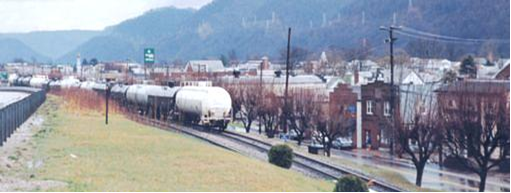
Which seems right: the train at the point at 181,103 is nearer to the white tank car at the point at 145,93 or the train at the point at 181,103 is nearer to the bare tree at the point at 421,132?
the white tank car at the point at 145,93

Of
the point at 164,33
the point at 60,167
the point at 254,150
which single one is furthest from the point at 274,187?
the point at 164,33

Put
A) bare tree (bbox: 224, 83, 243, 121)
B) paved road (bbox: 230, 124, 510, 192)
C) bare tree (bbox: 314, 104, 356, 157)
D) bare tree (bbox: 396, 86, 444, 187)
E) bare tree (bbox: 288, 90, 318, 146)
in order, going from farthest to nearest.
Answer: bare tree (bbox: 224, 83, 243, 121) → bare tree (bbox: 288, 90, 318, 146) → bare tree (bbox: 314, 104, 356, 157) → bare tree (bbox: 396, 86, 444, 187) → paved road (bbox: 230, 124, 510, 192)

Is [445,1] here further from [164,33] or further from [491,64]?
[164,33]

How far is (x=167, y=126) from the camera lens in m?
43.5

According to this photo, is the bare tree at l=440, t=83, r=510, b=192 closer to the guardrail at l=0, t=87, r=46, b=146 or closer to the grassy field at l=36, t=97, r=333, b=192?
the grassy field at l=36, t=97, r=333, b=192

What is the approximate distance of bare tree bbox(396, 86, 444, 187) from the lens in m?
24.3

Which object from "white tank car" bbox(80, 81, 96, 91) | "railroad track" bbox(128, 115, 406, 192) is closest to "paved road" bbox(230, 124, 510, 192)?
"railroad track" bbox(128, 115, 406, 192)

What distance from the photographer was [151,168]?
69.4 ft

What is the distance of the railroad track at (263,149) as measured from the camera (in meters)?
17.8

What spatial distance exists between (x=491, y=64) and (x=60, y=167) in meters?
13.2

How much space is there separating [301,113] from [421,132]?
1802cm

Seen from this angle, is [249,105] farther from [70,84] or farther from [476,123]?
[70,84]

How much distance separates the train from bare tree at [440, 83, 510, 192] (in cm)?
1939

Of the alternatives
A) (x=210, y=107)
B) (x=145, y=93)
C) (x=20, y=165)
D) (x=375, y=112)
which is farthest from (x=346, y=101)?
(x=20, y=165)
